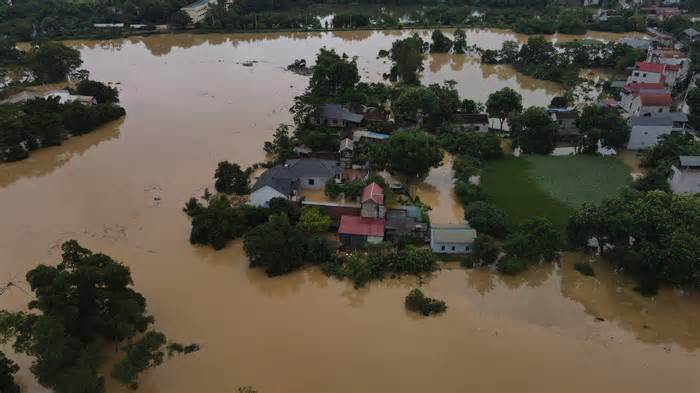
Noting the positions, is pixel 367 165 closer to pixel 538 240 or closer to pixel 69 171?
pixel 538 240

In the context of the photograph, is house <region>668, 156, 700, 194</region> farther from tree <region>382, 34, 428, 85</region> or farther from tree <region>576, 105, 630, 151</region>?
tree <region>382, 34, 428, 85</region>

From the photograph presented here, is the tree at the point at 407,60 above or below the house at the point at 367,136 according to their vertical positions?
above

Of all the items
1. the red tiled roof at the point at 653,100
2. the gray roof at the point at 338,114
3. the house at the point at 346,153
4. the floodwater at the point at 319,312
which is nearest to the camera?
the floodwater at the point at 319,312

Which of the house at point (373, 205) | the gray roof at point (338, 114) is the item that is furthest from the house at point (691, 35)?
the house at point (373, 205)

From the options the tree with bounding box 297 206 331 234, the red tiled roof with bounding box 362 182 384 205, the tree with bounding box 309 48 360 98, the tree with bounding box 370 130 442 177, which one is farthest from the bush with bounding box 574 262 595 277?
the tree with bounding box 309 48 360 98

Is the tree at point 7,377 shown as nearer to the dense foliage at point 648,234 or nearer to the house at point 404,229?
the house at point 404,229
